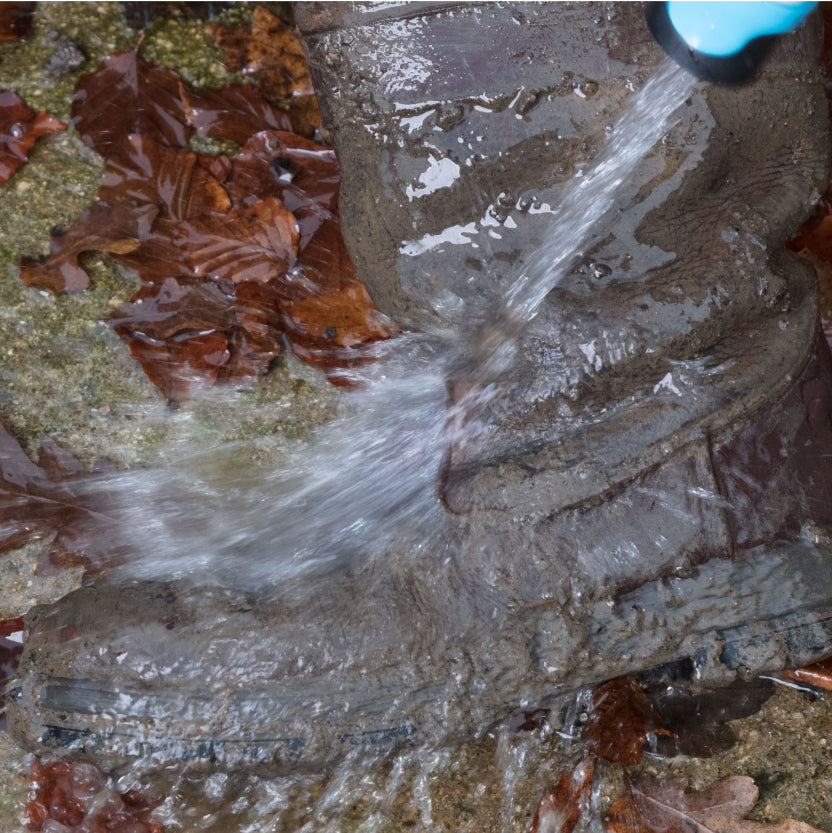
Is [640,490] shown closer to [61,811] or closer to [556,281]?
[556,281]

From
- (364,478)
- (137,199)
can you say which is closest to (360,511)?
(364,478)

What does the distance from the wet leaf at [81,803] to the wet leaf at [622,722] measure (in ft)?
4.91

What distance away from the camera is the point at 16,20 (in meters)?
2.38

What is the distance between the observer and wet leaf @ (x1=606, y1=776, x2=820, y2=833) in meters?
2.29

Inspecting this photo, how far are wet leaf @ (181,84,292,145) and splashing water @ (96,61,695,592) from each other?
890 millimetres

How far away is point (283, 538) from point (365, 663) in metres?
0.68

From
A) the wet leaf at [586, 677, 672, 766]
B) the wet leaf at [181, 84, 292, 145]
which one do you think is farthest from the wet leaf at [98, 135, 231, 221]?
the wet leaf at [586, 677, 672, 766]

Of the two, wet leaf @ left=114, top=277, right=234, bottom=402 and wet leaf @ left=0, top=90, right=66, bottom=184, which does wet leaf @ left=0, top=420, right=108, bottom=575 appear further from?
wet leaf @ left=0, top=90, right=66, bottom=184

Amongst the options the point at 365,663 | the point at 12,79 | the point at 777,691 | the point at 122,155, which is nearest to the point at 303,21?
the point at 122,155

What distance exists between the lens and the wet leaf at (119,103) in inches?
95.7

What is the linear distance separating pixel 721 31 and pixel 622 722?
2111mm

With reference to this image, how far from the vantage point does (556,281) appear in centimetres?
202

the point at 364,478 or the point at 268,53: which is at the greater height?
the point at 268,53

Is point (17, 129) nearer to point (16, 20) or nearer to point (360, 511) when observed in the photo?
point (16, 20)
